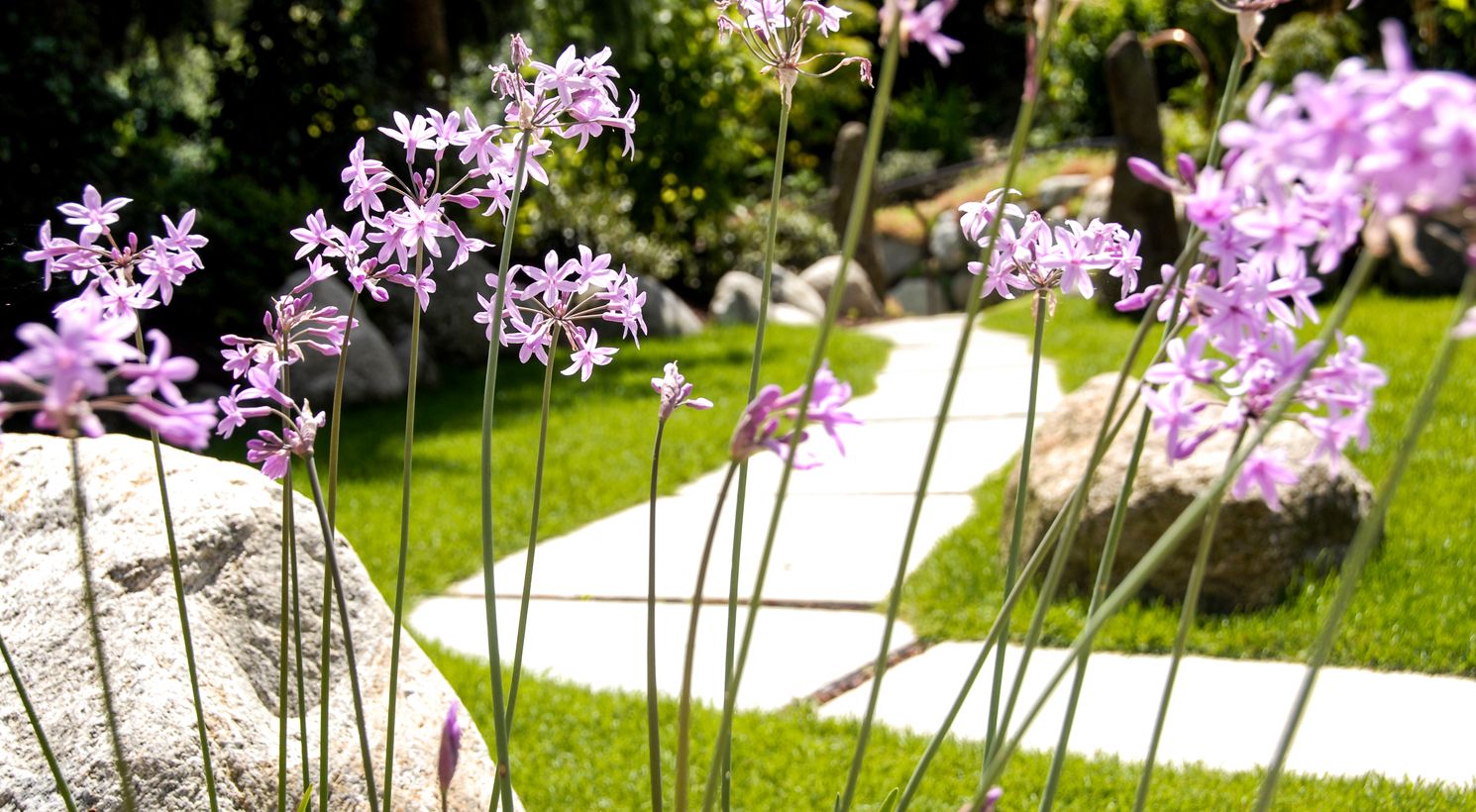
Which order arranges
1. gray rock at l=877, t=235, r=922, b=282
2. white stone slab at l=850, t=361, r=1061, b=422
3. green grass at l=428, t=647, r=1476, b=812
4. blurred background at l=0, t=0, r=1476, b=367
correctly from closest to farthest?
green grass at l=428, t=647, r=1476, b=812
white stone slab at l=850, t=361, r=1061, b=422
blurred background at l=0, t=0, r=1476, b=367
gray rock at l=877, t=235, r=922, b=282

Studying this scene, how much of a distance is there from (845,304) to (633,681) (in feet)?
31.0

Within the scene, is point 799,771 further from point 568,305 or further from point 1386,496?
point 1386,496

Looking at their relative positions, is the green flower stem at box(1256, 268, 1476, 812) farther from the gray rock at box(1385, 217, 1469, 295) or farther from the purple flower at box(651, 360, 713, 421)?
the gray rock at box(1385, 217, 1469, 295)

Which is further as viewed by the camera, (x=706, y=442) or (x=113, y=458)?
(x=706, y=442)

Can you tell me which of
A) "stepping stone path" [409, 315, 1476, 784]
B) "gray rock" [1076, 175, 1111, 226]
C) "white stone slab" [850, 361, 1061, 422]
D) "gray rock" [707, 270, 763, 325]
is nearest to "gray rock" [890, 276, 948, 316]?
"gray rock" [1076, 175, 1111, 226]

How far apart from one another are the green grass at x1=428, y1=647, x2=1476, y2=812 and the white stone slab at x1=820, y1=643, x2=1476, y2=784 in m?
0.10

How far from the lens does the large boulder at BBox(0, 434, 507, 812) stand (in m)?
1.60

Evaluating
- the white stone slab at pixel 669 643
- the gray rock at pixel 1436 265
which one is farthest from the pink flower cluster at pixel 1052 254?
the gray rock at pixel 1436 265

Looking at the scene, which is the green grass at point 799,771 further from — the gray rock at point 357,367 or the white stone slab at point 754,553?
the gray rock at point 357,367

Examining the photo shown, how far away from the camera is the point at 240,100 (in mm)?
9242

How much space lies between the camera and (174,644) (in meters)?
1.71

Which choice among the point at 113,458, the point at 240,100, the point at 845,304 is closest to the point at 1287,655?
the point at 113,458

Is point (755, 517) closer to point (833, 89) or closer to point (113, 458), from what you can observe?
point (113, 458)

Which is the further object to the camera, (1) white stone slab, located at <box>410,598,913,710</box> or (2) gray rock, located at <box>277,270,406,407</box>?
(2) gray rock, located at <box>277,270,406,407</box>
